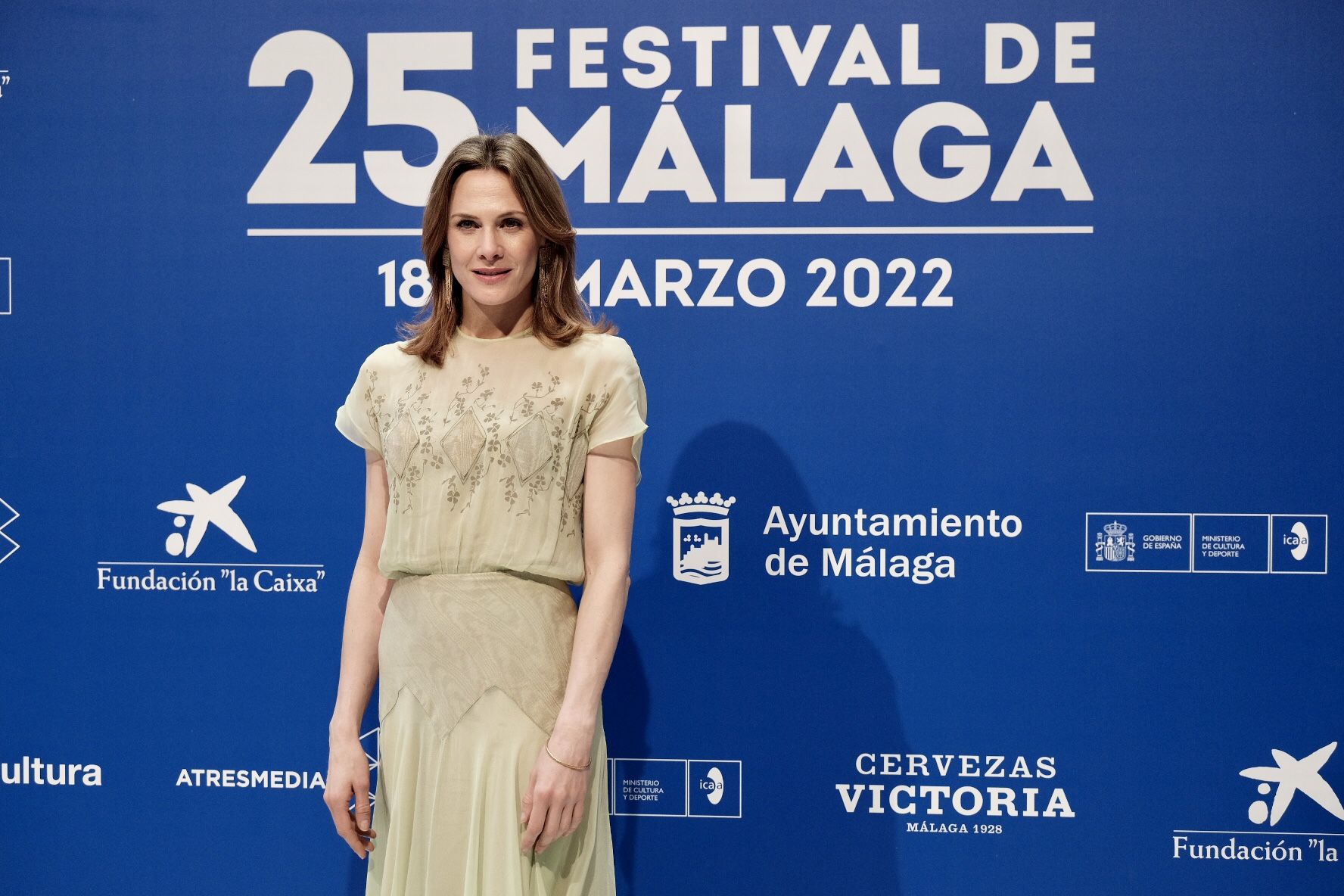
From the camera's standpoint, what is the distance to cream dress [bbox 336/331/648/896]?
1.73 m

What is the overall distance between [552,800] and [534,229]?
32.0 inches

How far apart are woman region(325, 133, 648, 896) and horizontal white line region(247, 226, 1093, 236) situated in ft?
2.58

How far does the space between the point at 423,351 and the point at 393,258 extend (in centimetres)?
87

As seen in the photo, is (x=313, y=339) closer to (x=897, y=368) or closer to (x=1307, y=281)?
(x=897, y=368)

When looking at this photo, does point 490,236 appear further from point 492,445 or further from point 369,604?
point 369,604

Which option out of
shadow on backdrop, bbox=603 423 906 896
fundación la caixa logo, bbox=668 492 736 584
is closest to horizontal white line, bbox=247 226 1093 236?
shadow on backdrop, bbox=603 423 906 896

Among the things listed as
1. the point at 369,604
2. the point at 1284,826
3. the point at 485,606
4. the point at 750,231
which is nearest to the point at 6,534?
the point at 369,604

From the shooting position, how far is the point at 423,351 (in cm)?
183

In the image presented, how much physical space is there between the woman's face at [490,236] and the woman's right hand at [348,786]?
70 centimetres

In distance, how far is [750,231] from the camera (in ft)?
8.41

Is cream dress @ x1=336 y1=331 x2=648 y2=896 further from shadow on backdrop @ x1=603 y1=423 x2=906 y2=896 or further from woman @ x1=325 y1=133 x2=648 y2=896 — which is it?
shadow on backdrop @ x1=603 y1=423 x2=906 y2=896

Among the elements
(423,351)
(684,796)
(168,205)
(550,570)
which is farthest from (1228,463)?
(168,205)

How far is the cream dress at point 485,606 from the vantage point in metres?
1.73

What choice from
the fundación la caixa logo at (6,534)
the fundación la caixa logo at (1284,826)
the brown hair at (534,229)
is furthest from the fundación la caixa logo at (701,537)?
the fundación la caixa logo at (6,534)
